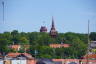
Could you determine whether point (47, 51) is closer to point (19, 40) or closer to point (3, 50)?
point (3, 50)

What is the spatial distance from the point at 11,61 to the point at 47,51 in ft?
77.1

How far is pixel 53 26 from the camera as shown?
94.2m

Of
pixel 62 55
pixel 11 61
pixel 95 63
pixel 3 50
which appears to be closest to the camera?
pixel 11 61

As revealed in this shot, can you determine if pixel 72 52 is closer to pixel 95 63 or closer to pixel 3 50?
pixel 3 50

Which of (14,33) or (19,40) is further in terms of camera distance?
(14,33)

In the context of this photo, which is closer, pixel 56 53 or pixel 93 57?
pixel 93 57

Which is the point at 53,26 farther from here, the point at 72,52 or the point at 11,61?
the point at 11,61

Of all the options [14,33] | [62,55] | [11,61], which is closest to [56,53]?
[62,55]

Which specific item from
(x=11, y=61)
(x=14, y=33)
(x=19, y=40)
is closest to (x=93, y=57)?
(x=11, y=61)

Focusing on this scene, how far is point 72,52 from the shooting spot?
209 ft

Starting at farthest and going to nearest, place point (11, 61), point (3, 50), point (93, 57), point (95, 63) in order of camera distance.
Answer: point (3, 50), point (93, 57), point (95, 63), point (11, 61)

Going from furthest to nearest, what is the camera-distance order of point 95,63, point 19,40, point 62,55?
point 19,40
point 62,55
point 95,63

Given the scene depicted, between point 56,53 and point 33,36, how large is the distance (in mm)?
32730

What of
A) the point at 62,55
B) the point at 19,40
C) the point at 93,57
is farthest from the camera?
the point at 19,40
